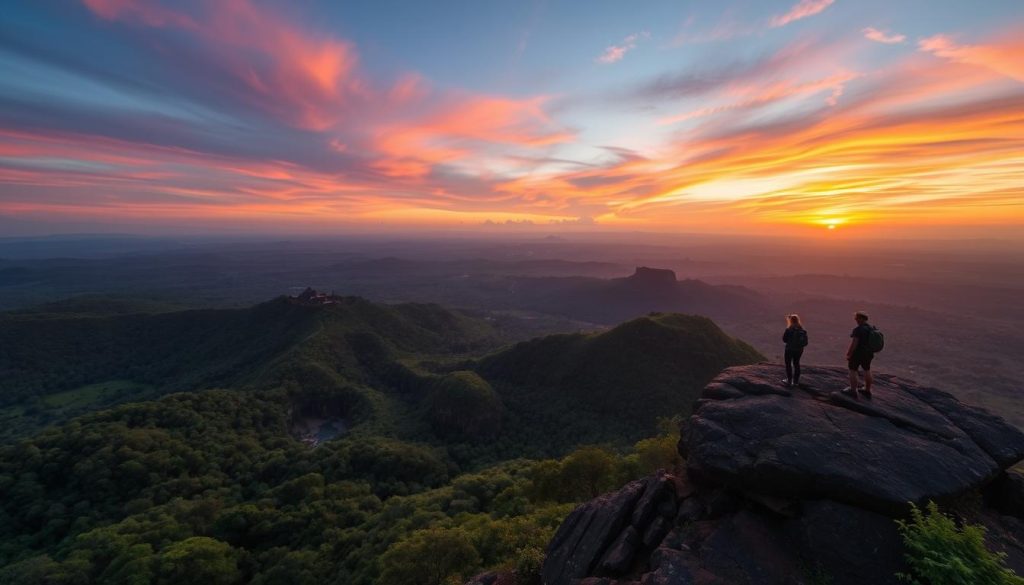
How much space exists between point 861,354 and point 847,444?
17.2 feet

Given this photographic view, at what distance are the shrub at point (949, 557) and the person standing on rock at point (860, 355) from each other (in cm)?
774

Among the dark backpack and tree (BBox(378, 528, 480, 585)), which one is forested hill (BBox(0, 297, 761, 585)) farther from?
the dark backpack

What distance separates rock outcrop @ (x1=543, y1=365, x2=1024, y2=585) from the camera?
13000 mm

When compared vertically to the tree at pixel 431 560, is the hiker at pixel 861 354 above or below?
above

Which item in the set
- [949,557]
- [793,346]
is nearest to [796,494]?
[949,557]

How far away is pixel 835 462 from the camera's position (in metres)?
14.4

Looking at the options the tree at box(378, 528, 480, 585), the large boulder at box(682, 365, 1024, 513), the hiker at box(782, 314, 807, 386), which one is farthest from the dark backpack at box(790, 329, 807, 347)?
the tree at box(378, 528, 480, 585)

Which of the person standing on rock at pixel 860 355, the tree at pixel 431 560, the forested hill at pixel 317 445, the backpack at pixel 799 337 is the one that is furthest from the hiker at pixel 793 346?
the tree at pixel 431 560

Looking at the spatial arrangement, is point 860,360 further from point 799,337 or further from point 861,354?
point 799,337

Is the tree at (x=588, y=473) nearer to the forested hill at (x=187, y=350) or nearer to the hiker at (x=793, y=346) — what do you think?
the hiker at (x=793, y=346)

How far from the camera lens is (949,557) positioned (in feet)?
34.8

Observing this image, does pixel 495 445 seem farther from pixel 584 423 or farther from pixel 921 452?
pixel 921 452

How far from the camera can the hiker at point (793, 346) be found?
19312mm

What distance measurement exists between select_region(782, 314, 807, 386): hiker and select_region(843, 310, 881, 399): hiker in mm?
1824
